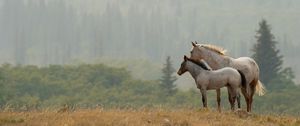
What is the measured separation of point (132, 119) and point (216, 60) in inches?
249

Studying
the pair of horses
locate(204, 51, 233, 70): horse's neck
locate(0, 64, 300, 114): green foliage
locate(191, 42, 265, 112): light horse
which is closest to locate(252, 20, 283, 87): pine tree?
locate(0, 64, 300, 114): green foliage

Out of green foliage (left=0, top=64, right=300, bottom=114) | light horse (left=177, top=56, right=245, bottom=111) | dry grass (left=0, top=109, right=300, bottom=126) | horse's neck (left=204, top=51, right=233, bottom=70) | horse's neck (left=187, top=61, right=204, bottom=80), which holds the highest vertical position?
green foliage (left=0, top=64, right=300, bottom=114)

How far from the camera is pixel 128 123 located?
12.8 m

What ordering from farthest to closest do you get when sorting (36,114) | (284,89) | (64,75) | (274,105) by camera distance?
(64,75) < (284,89) < (274,105) < (36,114)

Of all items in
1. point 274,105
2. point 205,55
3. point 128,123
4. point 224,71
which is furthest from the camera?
point 274,105

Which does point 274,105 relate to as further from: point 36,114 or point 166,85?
point 36,114

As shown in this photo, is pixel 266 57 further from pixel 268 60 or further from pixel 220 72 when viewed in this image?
pixel 220 72

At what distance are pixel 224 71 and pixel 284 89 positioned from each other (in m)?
66.9

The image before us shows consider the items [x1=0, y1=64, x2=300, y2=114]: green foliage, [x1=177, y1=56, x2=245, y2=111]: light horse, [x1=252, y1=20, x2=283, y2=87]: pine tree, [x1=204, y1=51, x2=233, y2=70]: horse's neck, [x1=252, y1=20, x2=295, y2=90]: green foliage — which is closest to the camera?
[x1=177, y1=56, x2=245, y2=111]: light horse

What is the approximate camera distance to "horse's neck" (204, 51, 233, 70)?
1859 cm

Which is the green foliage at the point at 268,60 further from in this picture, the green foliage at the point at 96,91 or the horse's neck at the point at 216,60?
the horse's neck at the point at 216,60

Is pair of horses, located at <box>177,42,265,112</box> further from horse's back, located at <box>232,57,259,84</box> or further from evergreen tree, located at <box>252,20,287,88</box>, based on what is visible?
evergreen tree, located at <box>252,20,287,88</box>

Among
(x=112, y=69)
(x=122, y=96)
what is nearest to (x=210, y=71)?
(x=122, y=96)

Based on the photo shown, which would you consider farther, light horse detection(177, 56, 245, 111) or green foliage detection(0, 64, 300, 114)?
green foliage detection(0, 64, 300, 114)
